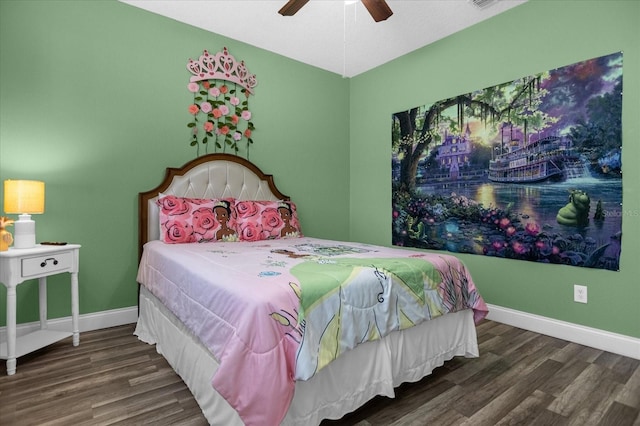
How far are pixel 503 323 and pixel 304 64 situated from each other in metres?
3.39

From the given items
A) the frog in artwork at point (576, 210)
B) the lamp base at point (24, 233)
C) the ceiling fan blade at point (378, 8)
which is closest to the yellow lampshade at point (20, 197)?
the lamp base at point (24, 233)

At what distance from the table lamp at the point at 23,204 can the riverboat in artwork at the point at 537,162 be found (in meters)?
3.44

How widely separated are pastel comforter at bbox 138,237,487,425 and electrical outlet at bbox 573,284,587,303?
100cm

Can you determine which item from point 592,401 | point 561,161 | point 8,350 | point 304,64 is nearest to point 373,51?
point 304,64

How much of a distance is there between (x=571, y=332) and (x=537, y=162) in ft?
4.31

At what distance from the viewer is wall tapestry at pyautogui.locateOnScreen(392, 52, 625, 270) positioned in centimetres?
239

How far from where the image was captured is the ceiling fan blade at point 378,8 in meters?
2.24

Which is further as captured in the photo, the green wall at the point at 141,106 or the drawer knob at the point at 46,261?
the green wall at the point at 141,106

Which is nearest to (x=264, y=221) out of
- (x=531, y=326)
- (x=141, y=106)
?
(x=141, y=106)

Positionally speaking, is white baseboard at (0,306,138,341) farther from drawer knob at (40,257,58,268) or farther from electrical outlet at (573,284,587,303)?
electrical outlet at (573,284,587,303)

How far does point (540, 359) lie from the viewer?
221cm

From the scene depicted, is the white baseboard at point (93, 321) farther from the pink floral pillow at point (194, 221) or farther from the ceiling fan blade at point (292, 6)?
the ceiling fan blade at point (292, 6)

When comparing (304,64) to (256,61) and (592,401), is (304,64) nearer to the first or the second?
(256,61)

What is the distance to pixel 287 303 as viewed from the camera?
1297 mm
